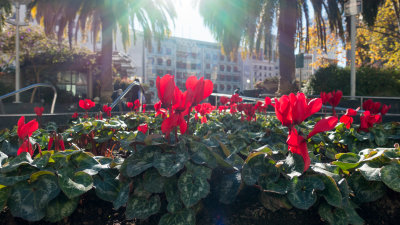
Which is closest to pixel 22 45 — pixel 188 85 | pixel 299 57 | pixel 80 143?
pixel 299 57

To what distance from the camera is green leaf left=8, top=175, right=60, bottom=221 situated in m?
1.10

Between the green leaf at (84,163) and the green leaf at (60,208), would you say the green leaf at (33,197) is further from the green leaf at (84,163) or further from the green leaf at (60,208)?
the green leaf at (84,163)

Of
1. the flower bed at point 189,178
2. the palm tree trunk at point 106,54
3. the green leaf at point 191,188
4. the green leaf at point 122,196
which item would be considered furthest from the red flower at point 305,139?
the palm tree trunk at point 106,54

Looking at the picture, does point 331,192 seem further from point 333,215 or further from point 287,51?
point 287,51

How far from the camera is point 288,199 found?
3.79 ft

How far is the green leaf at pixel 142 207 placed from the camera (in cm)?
115

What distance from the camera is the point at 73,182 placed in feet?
3.85

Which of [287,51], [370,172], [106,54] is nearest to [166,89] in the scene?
[370,172]

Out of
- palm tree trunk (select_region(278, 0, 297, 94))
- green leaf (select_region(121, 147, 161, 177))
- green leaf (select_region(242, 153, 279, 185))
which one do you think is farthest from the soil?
palm tree trunk (select_region(278, 0, 297, 94))

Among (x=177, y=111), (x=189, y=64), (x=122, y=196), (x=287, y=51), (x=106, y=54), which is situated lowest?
(x=122, y=196)

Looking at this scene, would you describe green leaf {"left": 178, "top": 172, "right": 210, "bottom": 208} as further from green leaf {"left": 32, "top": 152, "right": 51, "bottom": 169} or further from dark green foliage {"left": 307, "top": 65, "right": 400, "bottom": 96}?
dark green foliage {"left": 307, "top": 65, "right": 400, "bottom": 96}

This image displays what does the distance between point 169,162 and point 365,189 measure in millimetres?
843

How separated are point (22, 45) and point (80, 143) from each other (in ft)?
65.9

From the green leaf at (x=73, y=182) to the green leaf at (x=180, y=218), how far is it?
33cm
